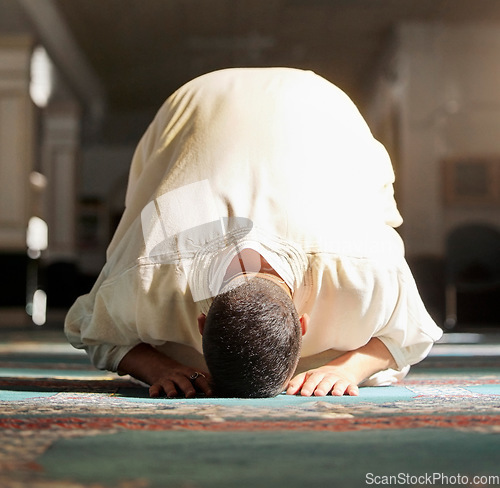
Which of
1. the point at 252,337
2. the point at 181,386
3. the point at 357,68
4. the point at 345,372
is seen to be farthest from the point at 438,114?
the point at 252,337

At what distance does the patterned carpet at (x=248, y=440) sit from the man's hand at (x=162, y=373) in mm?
105

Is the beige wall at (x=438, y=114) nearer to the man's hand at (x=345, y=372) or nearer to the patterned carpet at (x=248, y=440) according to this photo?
the man's hand at (x=345, y=372)

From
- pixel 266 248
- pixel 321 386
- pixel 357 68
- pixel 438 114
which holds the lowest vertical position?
pixel 321 386

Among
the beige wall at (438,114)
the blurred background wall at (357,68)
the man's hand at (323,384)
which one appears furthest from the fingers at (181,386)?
the beige wall at (438,114)

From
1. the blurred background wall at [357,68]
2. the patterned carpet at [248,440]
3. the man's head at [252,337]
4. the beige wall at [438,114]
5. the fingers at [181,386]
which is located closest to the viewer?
the patterned carpet at [248,440]

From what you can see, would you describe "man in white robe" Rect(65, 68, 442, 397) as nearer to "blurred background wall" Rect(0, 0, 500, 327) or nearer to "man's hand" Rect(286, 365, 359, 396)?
"man's hand" Rect(286, 365, 359, 396)

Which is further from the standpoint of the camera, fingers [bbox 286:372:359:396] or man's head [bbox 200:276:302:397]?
fingers [bbox 286:372:359:396]

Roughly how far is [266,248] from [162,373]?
1.43 ft

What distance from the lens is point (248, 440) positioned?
45.0 inches

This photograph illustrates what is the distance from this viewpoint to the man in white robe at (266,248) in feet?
6.11

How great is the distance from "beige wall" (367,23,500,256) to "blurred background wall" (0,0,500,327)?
1 cm

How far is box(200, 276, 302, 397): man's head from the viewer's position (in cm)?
158

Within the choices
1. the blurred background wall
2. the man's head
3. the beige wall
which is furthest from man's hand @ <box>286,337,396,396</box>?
the beige wall

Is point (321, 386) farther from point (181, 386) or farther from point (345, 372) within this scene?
point (181, 386)
